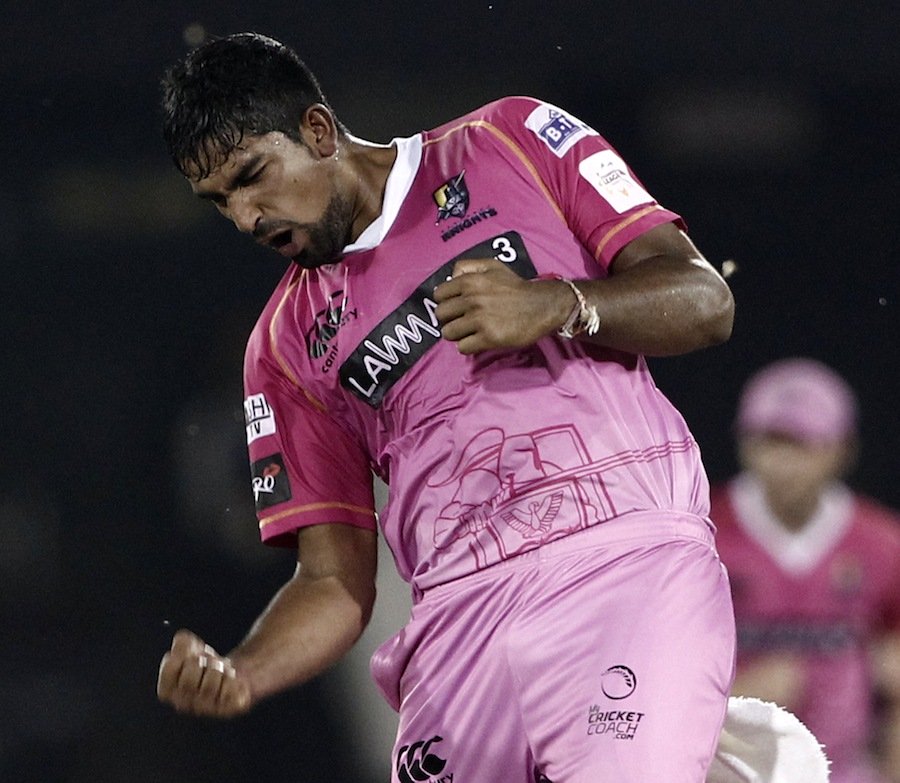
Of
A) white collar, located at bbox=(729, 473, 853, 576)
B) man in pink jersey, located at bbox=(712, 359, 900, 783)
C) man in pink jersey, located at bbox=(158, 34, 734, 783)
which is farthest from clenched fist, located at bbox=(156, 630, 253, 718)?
white collar, located at bbox=(729, 473, 853, 576)

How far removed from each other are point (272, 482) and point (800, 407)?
6.47 ft

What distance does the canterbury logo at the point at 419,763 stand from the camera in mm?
2322

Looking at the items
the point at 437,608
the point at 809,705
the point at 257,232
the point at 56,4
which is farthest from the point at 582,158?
the point at 56,4

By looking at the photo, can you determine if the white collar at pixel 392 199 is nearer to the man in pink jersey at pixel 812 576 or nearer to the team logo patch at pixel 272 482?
the team logo patch at pixel 272 482

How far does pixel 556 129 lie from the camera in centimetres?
244

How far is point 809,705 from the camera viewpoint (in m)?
3.74

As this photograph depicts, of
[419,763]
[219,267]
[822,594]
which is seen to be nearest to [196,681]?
[419,763]

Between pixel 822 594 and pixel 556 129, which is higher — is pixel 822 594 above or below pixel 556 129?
below

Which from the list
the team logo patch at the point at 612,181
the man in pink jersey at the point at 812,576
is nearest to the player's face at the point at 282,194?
the team logo patch at the point at 612,181

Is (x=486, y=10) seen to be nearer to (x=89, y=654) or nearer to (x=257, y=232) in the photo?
(x=89, y=654)

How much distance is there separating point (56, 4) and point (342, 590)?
9.41 feet

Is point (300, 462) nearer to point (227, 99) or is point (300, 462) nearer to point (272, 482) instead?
point (272, 482)

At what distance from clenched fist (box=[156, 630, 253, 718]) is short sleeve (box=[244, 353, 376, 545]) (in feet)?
1.52

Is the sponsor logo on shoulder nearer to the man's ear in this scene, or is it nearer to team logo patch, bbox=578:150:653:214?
the man's ear
